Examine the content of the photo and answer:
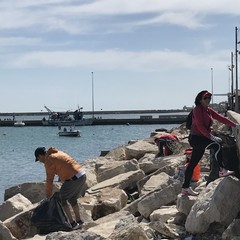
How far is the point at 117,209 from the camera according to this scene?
9.85 meters

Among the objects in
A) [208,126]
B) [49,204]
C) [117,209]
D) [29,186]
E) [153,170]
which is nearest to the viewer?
[208,126]

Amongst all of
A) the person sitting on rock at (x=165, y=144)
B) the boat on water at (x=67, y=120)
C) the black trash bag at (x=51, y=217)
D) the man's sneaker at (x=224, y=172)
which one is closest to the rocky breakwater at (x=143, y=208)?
the black trash bag at (x=51, y=217)

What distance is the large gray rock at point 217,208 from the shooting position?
22.8 ft

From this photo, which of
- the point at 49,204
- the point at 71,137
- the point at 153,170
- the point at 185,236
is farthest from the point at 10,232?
the point at 71,137

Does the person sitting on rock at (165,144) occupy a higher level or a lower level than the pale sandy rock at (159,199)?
higher

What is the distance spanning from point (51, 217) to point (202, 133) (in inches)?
94.7

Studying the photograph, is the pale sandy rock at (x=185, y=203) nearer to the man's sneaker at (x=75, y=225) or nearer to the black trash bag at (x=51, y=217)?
the man's sneaker at (x=75, y=225)

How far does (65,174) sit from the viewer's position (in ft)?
27.5

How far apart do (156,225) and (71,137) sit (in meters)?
61.2

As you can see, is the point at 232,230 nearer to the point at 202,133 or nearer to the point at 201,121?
the point at 202,133

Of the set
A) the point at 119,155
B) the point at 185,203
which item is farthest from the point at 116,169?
the point at 185,203

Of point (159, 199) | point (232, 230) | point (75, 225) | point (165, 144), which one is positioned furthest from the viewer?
point (165, 144)

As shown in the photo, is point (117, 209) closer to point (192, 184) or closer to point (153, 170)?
point (192, 184)

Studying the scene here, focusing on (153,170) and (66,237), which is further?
(153,170)
